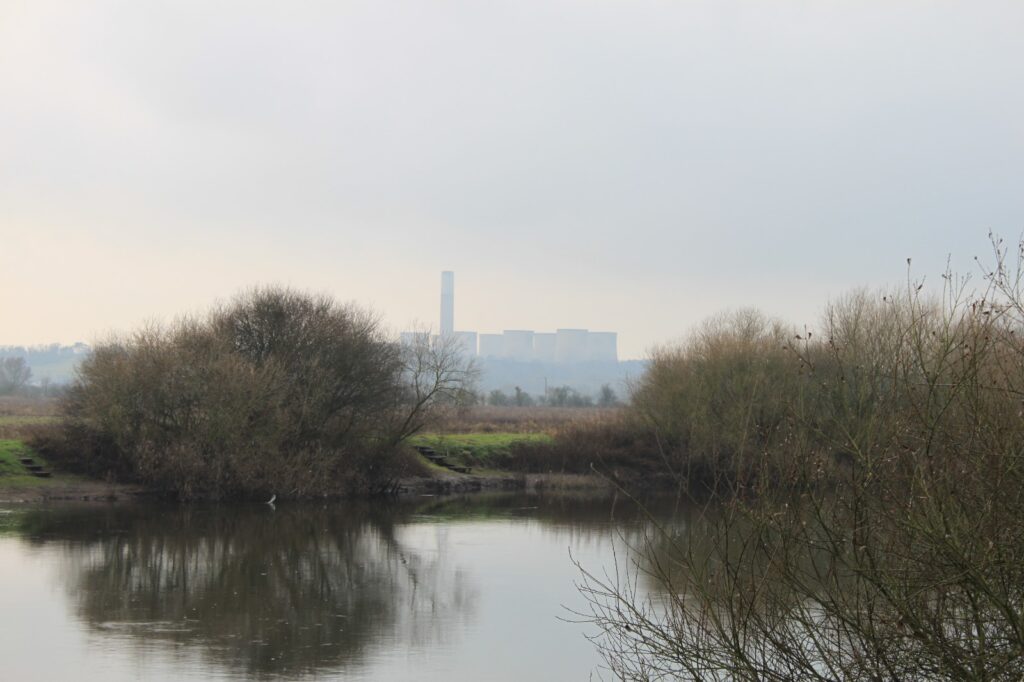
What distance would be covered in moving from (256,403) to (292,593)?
16.1 meters

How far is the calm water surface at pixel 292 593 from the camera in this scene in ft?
48.3

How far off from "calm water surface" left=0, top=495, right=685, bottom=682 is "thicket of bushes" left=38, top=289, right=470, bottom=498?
9.13 ft

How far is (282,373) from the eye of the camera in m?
36.6

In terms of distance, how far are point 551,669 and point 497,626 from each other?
9.49ft

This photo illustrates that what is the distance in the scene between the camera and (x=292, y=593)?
65.4 ft

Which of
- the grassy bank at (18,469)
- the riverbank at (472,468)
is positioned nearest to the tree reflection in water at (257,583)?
the riverbank at (472,468)

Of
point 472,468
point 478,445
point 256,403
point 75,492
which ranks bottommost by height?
point 75,492

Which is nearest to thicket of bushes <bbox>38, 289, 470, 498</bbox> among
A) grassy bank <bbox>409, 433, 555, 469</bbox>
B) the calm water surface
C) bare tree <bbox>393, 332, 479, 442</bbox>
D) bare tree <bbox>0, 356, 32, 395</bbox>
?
bare tree <bbox>393, 332, 479, 442</bbox>

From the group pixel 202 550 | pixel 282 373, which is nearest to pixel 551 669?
pixel 202 550

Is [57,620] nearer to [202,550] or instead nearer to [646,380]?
[202,550]

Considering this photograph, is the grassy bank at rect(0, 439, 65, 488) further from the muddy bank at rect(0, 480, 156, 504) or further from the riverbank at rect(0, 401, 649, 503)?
the muddy bank at rect(0, 480, 156, 504)

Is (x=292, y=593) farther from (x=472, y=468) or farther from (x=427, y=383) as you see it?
(x=472, y=468)

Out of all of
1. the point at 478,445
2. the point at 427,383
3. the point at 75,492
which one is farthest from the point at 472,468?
the point at 75,492

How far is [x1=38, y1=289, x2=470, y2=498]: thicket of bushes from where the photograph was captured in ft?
115
